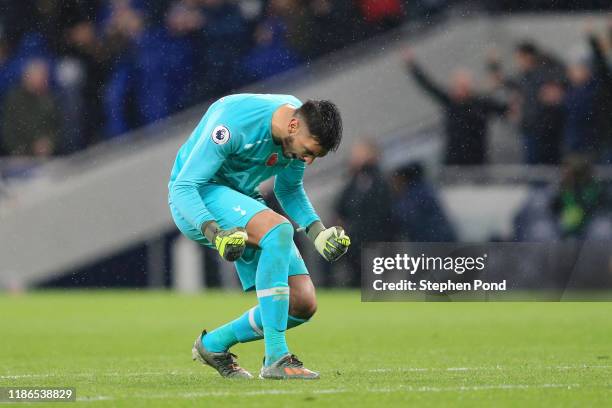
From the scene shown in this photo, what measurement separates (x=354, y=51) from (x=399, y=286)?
4114 mm

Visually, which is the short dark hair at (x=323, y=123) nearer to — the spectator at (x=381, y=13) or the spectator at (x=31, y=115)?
the spectator at (x=31, y=115)

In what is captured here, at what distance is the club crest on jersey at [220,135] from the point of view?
7684 millimetres

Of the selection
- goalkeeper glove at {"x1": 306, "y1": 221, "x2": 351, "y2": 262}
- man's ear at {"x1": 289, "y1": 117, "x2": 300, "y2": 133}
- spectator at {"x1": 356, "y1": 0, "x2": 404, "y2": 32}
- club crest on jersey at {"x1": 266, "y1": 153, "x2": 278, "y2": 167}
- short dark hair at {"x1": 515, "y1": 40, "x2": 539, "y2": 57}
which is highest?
spectator at {"x1": 356, "y1": 0, "x2": 404, "y2": 32}

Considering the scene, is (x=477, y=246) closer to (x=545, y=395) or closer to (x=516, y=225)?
(x=516, y=225)

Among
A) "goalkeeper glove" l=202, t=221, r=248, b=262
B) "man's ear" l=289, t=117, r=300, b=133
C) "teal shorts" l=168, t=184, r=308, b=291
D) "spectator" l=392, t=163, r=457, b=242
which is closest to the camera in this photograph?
"goalkeeper glove" l=202, t=221, r=248, b=262

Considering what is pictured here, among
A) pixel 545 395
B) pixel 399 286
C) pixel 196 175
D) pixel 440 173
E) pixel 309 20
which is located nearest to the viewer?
pixel 545 395

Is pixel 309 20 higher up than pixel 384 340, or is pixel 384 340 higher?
pixel 309 20

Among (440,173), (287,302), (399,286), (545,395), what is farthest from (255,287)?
(440,173)

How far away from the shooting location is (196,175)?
304 inches

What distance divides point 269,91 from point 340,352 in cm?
884

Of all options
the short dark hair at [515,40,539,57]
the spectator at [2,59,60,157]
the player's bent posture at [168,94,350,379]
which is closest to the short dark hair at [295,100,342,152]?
the player's bent posture at [168,94,350,379]

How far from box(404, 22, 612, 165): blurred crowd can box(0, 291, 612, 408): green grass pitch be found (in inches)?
94.0

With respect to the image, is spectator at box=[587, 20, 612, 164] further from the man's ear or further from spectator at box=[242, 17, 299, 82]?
the man's ear

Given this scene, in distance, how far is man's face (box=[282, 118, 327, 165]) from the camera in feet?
24.9
